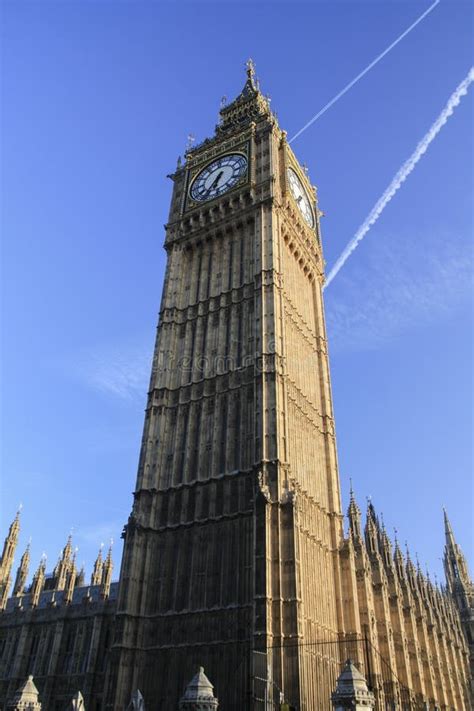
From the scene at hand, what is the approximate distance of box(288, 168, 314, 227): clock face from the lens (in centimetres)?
5444

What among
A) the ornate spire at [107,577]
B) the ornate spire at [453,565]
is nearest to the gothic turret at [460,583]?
the ornate spire at [453,565]

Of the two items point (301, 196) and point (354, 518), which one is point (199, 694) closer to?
point (354, 518)

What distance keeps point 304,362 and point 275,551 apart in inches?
695

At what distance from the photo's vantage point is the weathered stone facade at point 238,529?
1247 inches

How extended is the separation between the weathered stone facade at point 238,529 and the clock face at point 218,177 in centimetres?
20

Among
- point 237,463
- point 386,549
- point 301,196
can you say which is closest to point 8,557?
point 237,463

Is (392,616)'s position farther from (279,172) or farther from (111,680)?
(279,172)

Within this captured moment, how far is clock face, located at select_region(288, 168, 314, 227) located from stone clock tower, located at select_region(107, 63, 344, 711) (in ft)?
0.95

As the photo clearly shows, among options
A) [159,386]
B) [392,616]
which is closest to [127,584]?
[159,386]

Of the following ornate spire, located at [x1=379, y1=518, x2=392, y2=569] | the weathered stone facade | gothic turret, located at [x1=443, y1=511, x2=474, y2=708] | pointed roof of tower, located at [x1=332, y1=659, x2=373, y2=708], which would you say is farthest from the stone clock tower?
gothic turret, located at [x1=443, y1=511, x2=474, y2=708]

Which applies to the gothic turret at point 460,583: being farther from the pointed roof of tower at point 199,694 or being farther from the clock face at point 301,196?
the pointed roof of tower at point 199,694

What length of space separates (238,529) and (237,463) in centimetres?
439

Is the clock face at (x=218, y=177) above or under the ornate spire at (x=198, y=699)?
above

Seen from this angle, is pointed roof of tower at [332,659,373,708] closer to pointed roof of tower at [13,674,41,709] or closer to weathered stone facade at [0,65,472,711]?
weathered stone facade at [0,65,472,711]
